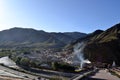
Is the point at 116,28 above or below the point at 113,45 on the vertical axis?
above

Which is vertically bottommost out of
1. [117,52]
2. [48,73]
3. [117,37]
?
[48,73]

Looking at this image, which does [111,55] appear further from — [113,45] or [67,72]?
[67,72]

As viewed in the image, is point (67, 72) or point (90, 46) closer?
point (67, 72)

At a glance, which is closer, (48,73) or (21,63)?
(48,73)

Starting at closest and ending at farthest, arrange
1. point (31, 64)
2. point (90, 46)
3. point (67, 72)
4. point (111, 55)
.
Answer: point (67, 72)
point (31, 64)
point (111, 55)
point (90, 46)

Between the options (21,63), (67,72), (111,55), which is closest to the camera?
(67,72)

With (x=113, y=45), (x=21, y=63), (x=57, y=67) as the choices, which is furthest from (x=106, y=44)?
(x=57, y=67)

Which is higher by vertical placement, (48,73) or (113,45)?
(113,45)

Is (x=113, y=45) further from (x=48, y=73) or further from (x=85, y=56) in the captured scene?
(x=48, y=73)

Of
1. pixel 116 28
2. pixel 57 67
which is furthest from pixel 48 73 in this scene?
pixel 116 28
